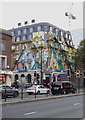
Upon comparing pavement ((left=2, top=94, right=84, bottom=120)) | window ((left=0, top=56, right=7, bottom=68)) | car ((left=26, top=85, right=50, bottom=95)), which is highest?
window ((left=0, top=56, right=7, bottom=68))

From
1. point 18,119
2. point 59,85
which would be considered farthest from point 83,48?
point 18,119

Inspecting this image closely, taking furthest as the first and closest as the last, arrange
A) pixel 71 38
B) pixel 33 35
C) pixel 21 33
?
pixel 71 38 → pixel 21 33 → pixel 33 35

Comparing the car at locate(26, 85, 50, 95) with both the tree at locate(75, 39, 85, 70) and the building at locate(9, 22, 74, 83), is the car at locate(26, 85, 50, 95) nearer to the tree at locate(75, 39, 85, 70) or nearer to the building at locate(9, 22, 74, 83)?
the tree at locate(75, 39, 85, 70)

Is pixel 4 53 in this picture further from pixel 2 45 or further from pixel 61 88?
pixel 61 88

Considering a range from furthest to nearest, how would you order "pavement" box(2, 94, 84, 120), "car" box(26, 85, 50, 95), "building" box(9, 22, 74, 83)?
"building" box(9, 22, 74, 83) → "car" box(26, 85, 50, 95) → "pavement" box(2, 94, 84, 120)

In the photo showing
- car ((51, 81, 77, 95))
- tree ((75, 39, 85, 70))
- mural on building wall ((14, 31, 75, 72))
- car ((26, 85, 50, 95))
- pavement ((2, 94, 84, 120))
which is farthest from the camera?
mural on building wall ((14, 31, 75, 72))

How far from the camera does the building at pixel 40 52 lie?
6744 cm

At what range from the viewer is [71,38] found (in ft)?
282

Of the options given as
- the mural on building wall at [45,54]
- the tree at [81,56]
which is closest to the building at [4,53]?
the tree at [81,56]

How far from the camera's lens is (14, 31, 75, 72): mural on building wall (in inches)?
2660

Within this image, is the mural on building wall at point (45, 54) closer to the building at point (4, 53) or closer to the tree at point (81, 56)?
the tree at point (81, 56)

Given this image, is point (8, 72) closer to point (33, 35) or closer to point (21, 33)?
Answer: point (33, 35)

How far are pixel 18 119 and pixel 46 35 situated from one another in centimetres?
5896

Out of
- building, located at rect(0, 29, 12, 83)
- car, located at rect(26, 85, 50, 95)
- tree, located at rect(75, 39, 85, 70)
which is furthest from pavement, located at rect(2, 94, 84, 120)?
tree, located at rect(75, 39, 85, 70)
